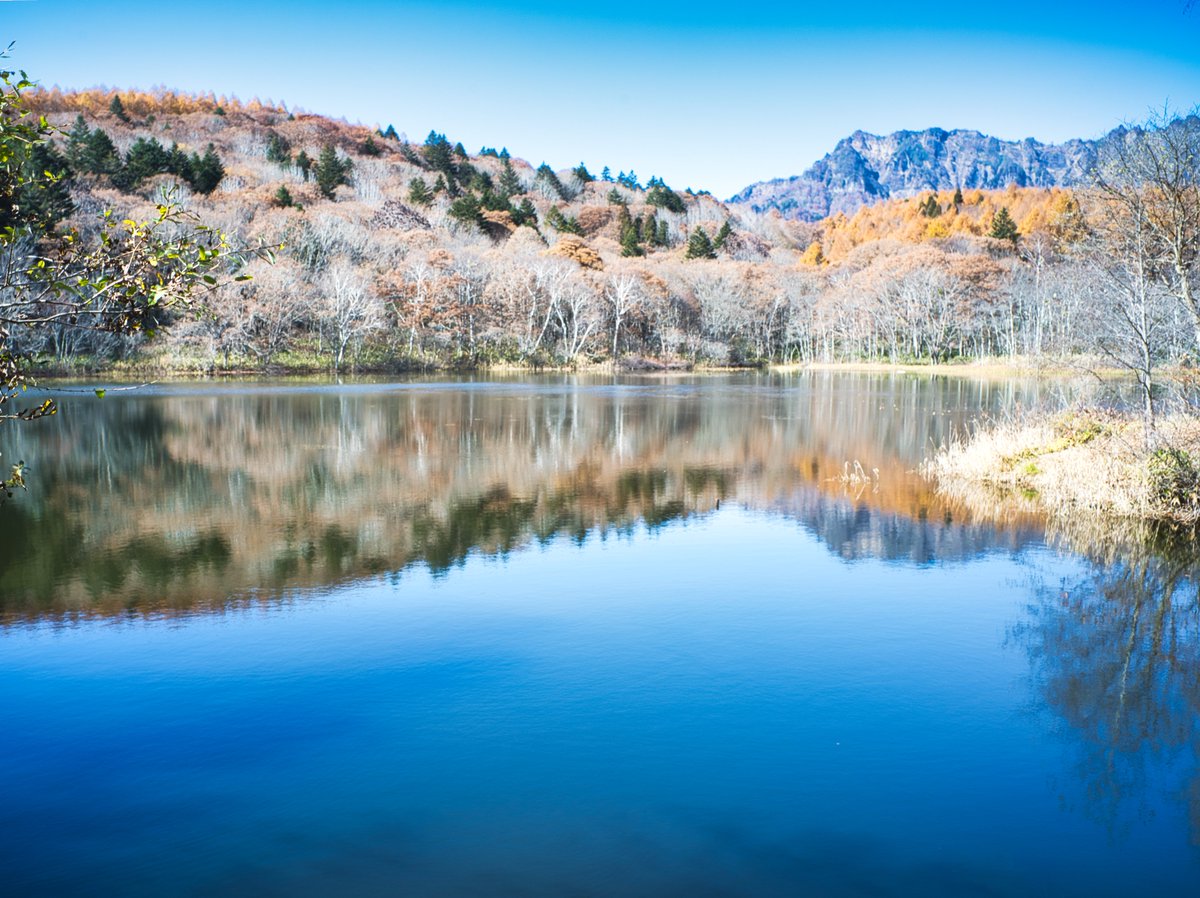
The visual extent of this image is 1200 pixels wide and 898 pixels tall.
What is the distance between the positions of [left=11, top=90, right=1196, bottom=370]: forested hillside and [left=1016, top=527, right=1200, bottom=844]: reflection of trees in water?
39.1 metres

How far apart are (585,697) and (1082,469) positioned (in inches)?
562

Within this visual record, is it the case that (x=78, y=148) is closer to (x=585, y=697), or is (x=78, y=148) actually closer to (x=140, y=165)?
(x=140, y=165)

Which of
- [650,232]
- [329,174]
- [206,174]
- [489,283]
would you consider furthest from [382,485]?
[650,232]

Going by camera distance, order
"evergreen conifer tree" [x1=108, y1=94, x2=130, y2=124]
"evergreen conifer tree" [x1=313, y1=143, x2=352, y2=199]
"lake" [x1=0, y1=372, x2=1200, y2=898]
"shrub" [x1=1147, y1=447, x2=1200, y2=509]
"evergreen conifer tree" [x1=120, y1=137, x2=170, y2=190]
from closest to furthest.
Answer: "lake" [x1=0, y1=372, x2=1200, y2=898] → "shrub" [x1=1147, y1=447, x2=1200, y2=509] → "evergreen conifer tree" [x1=120, y1=137, x2=170, y2=190] → "evergreen conifer tree" [x1=313, y1=143, x2=352, y2=199] → "evergreen conifer tree" [x1=108, y1=94, x2=130, y2=124]

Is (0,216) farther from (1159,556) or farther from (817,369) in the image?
(817,369)

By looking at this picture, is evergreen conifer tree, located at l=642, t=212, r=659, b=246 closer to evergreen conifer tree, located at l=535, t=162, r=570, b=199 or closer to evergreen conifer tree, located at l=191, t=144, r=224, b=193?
evergreen conifer tree, located at l=535, t=162, r=570, b=199

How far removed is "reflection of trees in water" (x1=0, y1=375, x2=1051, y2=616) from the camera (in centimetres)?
1445

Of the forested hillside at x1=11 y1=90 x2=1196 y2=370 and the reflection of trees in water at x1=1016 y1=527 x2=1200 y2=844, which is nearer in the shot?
the reflection of trees in water at x1=1016 y1=527 x2=1200 y2=844

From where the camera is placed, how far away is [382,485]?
21.3 meters

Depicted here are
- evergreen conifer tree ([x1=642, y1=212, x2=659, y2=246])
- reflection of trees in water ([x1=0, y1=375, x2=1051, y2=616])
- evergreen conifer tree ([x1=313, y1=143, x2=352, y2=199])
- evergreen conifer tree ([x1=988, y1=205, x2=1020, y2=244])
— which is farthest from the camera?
evergreen conifer tree ([x1=642, y1=212, x2=659, y2=246])

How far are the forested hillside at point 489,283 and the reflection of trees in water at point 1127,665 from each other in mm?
39148

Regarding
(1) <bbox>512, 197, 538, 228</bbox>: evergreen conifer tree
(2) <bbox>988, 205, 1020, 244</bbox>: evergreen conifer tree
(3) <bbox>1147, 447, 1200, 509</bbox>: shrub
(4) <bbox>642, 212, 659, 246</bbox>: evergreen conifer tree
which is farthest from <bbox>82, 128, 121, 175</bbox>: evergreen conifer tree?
(2) <bbox>988, 205, 1020, 244</bbox>: evergreen conifer tree

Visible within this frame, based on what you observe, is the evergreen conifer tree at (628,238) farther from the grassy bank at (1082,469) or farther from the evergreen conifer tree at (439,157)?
the grassy bank at (1082,469)

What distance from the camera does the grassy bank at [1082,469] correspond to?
1652 centimetres
